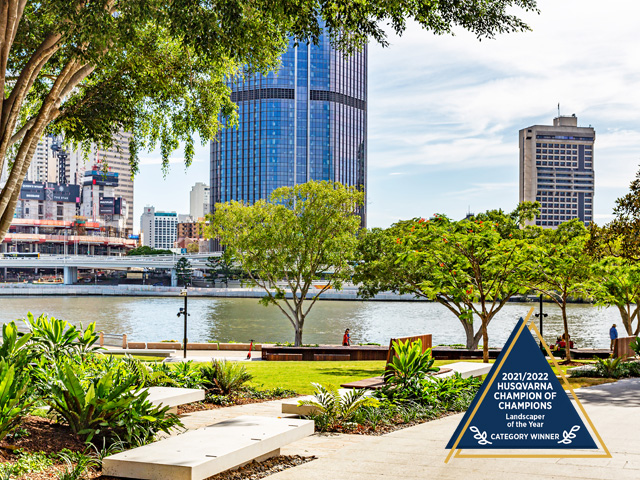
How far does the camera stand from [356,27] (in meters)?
11.8

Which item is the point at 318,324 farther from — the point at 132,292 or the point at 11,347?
the point at 132,292

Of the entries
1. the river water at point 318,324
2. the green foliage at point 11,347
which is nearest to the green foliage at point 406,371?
the green foliage at point 11,347

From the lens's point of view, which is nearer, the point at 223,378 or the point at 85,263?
the point at 223,378

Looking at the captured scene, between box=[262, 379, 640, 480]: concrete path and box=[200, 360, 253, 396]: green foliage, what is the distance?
12.3 feet

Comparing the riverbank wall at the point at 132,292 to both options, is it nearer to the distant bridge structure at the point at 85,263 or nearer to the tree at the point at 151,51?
the distant bridge structure at the point at 85,263

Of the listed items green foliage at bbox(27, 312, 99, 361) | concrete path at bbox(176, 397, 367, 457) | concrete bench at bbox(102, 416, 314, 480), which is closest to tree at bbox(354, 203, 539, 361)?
concrete path at bbox(176, 397, 367, 457)

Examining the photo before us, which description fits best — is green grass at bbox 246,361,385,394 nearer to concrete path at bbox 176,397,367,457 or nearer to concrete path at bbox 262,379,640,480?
concrete path at bbox 176,397,367,457

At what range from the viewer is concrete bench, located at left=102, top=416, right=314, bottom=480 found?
5754mm

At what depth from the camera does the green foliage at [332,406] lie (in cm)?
923

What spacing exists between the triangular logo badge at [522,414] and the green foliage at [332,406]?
317 cm

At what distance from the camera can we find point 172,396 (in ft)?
30.1

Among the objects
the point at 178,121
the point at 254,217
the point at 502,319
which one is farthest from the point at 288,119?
the point at 178,121

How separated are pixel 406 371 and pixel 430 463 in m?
4.72

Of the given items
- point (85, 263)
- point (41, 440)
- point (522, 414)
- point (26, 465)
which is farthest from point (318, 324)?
point (85, 263)
